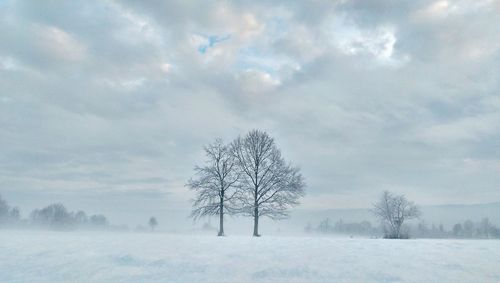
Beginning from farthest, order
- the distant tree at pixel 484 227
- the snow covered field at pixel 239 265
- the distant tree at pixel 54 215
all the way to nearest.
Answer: the distant tree at pixel 484 227 < the distant tree at pixel 54 215 < the snow covered field at pixel 239 265

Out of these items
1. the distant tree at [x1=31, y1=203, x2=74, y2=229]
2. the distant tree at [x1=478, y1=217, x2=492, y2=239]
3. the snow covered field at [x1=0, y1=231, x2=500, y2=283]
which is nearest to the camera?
the snow covered field at [x1=0, y1=231, x2=500, y2=283]

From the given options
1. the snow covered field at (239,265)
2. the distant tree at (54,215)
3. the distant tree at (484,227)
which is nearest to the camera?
the snow covered field at (239,265)

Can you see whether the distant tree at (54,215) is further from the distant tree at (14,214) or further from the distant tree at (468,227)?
the distant tree at (468,227)

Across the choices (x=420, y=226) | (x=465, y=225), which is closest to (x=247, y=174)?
(x=420, y=226)

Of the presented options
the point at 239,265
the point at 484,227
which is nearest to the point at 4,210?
the point at 239,265

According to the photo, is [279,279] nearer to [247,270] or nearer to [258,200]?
[247,270]

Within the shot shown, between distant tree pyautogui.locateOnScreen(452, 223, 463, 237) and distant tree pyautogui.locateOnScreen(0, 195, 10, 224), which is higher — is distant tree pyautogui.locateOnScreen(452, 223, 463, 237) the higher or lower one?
the lower one

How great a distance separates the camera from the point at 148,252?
13305mm

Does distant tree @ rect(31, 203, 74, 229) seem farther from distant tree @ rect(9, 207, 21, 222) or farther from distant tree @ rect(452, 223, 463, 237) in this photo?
distant tree @ rect(452, 223, 463, 237)

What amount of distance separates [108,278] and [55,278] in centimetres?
161

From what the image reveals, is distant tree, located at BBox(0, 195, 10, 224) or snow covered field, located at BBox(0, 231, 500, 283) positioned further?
distant tree, located at BBox(0, 195, 10, 224)

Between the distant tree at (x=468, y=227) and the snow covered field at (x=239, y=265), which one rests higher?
the snow covered field at (x=239, y=265)

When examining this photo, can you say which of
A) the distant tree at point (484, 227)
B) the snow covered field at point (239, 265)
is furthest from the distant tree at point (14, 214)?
the distant tree at point (484, 227)

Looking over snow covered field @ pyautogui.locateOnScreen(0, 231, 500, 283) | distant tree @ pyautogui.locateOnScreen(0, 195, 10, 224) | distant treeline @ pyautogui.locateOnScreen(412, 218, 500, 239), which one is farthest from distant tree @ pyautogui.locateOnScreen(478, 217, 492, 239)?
distant tree @ pyautogui.locateOnScreen(0, 195, 10, 224)
